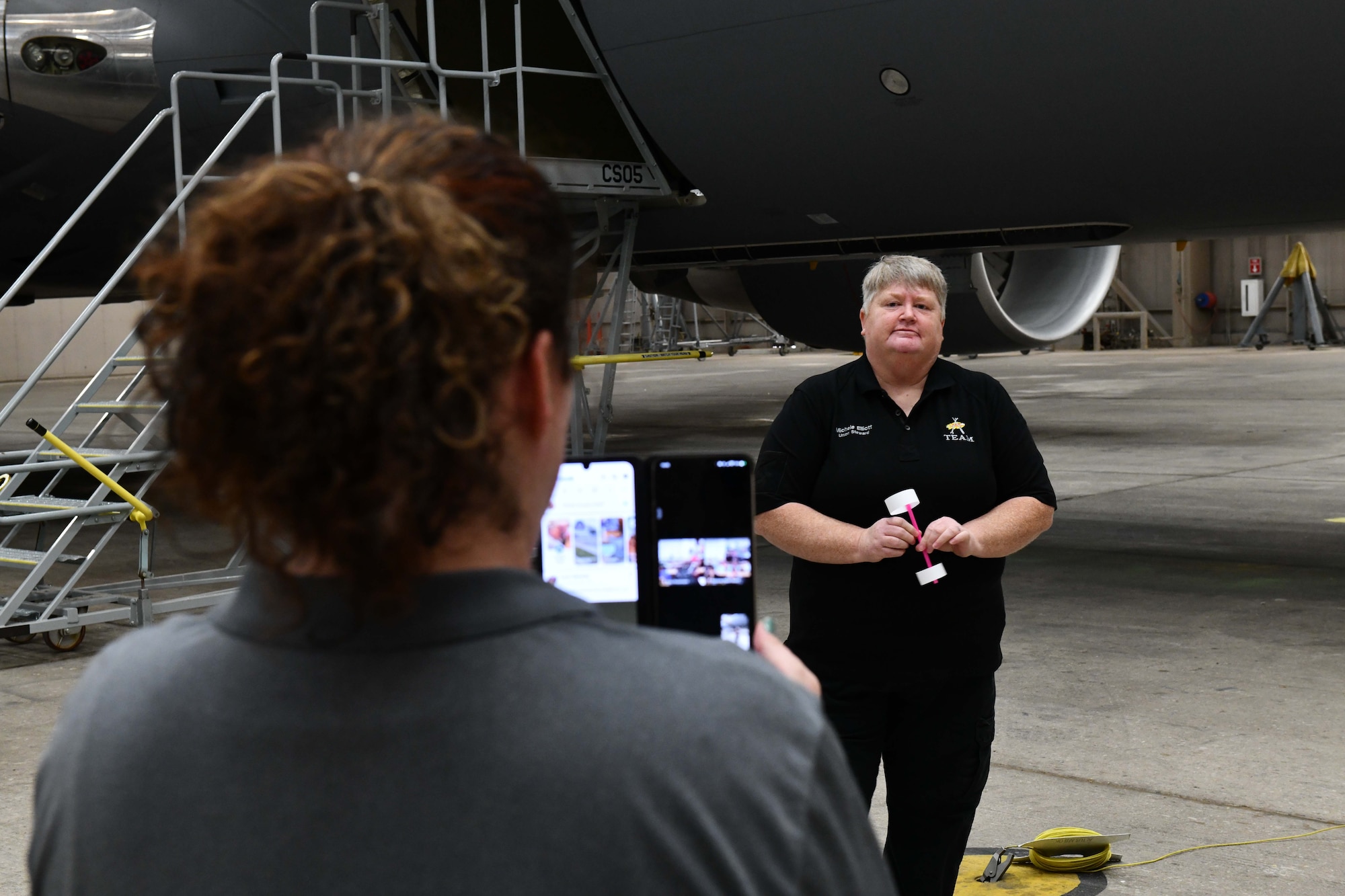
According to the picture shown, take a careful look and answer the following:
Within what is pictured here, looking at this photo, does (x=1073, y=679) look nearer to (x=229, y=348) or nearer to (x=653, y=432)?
(x=229, y=348)

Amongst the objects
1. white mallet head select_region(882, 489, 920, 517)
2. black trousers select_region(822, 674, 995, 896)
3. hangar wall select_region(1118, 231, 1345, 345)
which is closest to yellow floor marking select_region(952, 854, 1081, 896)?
black trousers select_region(822, 674, 995, 896)

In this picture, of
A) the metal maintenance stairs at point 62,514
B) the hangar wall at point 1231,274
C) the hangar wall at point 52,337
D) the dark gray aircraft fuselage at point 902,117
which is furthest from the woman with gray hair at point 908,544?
the hangar wall at point 1231,274

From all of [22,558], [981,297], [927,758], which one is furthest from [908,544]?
[981,297]

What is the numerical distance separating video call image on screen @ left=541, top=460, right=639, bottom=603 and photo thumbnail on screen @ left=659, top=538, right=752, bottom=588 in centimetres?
4

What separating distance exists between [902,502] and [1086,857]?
1178mm

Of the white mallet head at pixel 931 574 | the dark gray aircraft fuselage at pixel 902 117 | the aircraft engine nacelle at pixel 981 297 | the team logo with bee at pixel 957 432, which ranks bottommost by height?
the white mallet head at pixel 931 574

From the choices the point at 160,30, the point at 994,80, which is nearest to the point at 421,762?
the point at 994,80

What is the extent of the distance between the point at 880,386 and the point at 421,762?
89.1 inches

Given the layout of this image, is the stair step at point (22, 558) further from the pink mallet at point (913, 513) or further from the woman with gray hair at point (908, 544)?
the pink mallet at point (913, 513)

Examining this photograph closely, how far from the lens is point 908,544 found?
2.87 m

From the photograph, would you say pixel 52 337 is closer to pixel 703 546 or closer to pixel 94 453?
pixel 94 453

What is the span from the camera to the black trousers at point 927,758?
2918 mm

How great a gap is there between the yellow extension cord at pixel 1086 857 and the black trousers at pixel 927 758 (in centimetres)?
67

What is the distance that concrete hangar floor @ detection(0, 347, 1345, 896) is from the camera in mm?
3771
